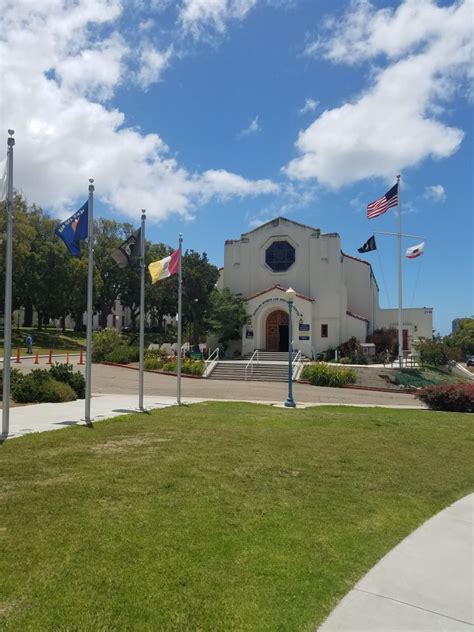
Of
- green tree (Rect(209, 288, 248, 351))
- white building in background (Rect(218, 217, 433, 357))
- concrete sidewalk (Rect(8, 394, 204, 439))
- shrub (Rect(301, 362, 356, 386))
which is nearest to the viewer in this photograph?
concrete sidewalk (Rect(8, 394, 204, 439))

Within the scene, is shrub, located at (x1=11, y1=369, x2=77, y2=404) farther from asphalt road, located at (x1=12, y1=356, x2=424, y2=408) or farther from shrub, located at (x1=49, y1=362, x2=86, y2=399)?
asphalt road, located at (x1=12, y1=356, x2=424, y2=408)

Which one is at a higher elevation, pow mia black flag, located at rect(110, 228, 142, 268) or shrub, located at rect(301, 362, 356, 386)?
pow mia black flag, located at rect(110, 228, 142, 268)

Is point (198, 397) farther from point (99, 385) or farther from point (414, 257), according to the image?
point (414, 257)

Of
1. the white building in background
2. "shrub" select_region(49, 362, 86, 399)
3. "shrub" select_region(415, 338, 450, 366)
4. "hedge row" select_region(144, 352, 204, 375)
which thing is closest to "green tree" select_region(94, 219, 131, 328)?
the white building in background

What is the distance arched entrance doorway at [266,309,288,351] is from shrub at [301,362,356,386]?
418 inches

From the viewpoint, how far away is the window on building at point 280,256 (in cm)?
4084

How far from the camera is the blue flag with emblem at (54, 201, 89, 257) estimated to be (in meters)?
11.9

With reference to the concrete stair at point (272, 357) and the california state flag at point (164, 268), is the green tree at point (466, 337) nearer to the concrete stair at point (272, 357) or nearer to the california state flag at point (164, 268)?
the concrete stair at point (272, 357)

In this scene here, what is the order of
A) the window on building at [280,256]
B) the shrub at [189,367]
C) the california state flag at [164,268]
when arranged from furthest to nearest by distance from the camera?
the window on building at [280,256], the shrub at [189,367], the california state flag at [164,268]

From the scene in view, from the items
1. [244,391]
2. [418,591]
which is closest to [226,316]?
[244,391]

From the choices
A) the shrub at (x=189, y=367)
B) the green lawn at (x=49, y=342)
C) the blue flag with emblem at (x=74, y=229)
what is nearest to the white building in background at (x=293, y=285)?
the shrub at (x=189, y=367)

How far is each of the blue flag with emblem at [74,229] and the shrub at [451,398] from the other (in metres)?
13.0

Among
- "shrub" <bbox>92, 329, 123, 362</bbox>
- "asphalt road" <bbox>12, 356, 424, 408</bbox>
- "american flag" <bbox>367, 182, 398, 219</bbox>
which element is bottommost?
"asphalt road" <bbox>12, 356, 424, 408</bbox>

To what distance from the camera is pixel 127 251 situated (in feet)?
46.9
